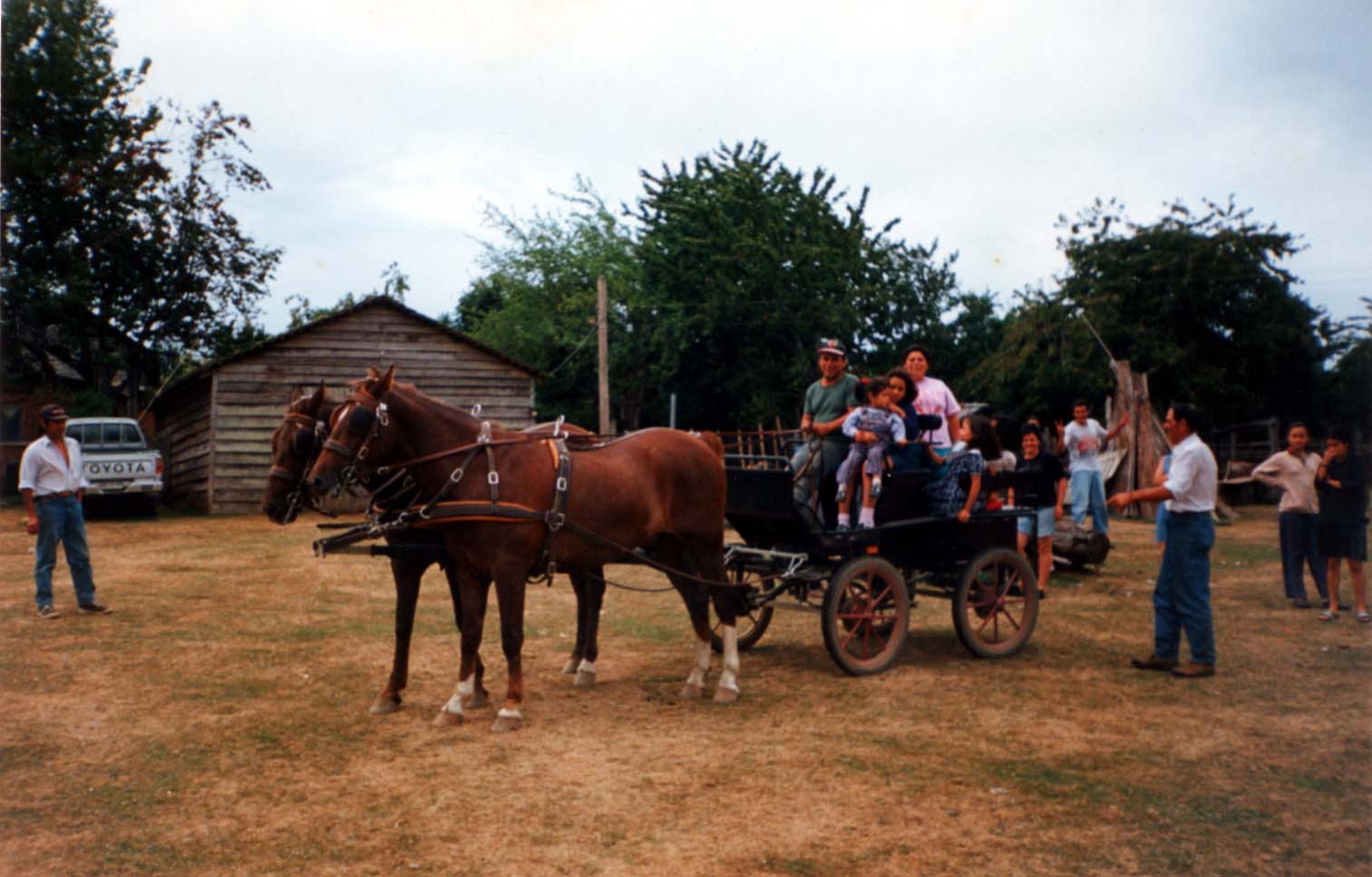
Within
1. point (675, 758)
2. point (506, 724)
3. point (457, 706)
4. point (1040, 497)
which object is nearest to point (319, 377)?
point (1040, 497)

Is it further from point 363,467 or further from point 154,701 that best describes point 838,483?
point 154,701

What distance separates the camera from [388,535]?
7.04m

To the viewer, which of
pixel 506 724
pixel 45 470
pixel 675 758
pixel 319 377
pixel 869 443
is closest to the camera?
pixel 675 758

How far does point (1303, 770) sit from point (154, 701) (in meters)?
7.06

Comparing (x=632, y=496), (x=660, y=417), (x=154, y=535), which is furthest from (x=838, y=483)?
(x=660, y=417)

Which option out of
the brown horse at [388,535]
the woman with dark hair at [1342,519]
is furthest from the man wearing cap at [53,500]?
the woman with dark hair at [1342,519]

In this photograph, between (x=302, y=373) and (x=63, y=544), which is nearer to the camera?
(x=63, y=544)

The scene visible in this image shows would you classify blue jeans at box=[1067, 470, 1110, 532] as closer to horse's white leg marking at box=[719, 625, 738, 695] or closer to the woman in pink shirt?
the woman in pink shirt

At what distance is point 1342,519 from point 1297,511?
81 centimetres

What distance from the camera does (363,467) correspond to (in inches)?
264

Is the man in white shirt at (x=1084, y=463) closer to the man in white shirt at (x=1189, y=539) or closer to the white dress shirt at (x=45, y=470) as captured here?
the man in white shirt at (x=1189, y=539)

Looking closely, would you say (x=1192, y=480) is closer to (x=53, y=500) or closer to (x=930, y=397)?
(x=930, y=397)

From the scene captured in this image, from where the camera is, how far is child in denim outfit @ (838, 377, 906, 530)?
26.7 ft

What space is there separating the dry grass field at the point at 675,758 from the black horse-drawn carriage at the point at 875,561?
371 millimetres
